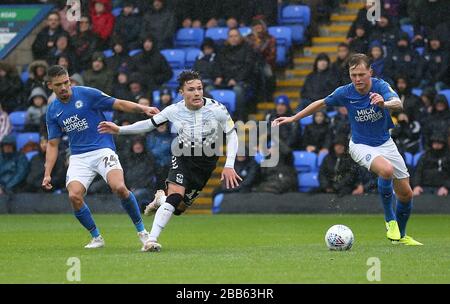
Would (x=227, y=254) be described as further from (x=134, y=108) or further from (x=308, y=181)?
(x=308, y=181)

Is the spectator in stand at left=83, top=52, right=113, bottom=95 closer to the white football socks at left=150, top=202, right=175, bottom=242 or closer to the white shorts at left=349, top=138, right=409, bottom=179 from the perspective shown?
the white shorts at left=349, top=138, right=409, bottom=179

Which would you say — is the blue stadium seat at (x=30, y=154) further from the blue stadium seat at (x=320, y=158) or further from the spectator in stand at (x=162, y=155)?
the blue stadium seat at (x=320, y=158)

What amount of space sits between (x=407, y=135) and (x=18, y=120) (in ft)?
28.3

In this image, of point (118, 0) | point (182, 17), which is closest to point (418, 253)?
point (182, 17)

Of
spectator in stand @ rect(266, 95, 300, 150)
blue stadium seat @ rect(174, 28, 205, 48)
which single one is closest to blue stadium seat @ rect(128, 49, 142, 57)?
blue stadium seat @ rect(174, 28, 205, 48)

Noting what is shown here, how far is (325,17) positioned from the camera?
2555 centimetres

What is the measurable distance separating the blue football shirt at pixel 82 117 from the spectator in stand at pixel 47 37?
38.0ft

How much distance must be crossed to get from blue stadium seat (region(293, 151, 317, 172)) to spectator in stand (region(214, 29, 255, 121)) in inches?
63.1

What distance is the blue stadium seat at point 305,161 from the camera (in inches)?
856


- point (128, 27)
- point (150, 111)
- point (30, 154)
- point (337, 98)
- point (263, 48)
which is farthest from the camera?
point (128, 27)

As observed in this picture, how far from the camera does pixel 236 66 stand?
23.0 meters

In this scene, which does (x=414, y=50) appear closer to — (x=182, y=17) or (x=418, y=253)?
(x=182, y=17)

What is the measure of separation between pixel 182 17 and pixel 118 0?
2.10 metres

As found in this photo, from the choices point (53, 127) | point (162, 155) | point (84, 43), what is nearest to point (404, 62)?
point (162, 155)
